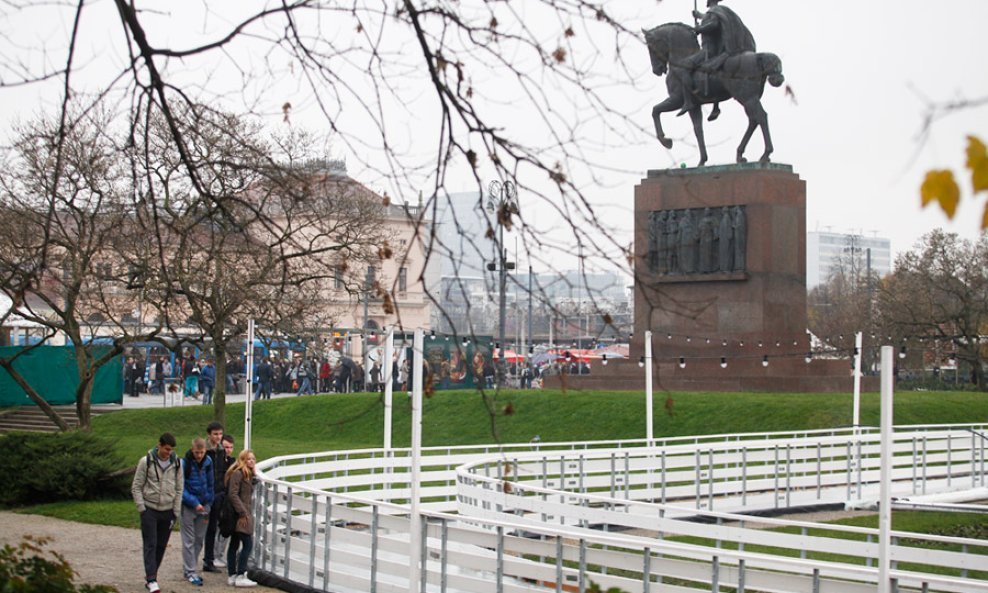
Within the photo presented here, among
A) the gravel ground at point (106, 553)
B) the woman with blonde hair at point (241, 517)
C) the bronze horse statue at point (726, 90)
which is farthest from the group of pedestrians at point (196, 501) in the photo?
the bronze horse statue at point (726, 90)

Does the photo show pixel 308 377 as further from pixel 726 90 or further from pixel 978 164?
pixel 978 164

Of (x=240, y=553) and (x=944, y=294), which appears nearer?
(x=240, y=553)

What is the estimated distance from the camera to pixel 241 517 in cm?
1460

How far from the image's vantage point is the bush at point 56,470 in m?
22.2

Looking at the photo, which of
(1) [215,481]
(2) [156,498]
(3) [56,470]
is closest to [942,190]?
(2) [156,498]

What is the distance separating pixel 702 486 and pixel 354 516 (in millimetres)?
9098

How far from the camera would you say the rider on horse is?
114 ft

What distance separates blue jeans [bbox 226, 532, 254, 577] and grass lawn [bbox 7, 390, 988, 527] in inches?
512

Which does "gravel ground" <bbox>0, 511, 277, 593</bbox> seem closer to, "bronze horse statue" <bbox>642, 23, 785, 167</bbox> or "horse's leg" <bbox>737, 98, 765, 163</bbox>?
"bronze horse statue" <bbox>642, 23, 785, 167</bbox>

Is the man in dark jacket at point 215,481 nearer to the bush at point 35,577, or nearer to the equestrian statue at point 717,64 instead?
the bush at point 35,577

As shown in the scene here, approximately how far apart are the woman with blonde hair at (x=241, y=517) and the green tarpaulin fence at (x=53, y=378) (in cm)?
2658

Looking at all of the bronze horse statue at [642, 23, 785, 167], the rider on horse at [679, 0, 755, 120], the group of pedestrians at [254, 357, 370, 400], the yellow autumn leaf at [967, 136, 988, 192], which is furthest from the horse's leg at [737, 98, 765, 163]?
the yellow autumn leaf at [967, 136, 988, 192]

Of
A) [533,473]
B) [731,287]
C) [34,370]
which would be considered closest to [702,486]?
[533,473]

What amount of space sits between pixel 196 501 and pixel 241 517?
0.53 m
